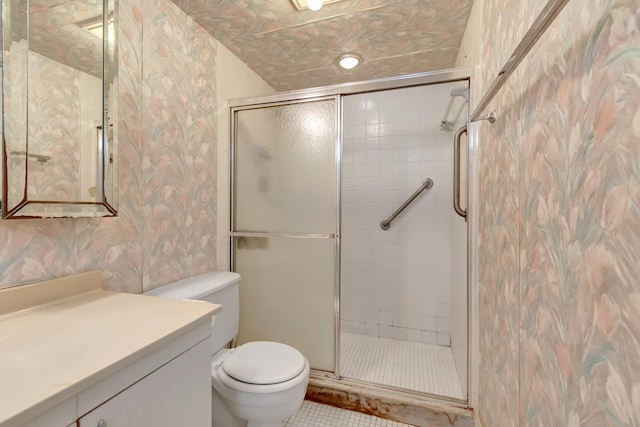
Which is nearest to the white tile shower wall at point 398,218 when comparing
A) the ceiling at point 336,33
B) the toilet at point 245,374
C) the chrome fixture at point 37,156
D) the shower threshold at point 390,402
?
the ceiling at point 336,33

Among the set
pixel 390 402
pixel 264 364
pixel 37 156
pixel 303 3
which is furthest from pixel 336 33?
pixel 390 402

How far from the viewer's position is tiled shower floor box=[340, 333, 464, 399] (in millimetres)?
1683

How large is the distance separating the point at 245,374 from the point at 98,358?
28.1 inches

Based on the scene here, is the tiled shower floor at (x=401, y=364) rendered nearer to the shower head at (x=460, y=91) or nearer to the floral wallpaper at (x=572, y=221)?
Result: the floral wallpaper at (x=572, y=221)

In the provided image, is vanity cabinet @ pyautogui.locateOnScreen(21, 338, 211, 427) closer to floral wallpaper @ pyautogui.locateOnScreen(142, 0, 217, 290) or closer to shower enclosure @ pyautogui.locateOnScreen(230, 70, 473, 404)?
floral wallpaper @ pyautogui.locateOnScreen(142, 0, 217, 290)

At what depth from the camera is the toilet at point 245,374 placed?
116 centimetres

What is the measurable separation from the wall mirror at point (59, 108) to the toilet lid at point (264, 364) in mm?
838

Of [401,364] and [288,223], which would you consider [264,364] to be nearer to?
[288,223]

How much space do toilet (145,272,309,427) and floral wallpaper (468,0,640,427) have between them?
2.61 ft

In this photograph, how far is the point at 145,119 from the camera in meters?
1.35

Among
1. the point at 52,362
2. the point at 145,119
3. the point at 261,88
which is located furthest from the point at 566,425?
the point at 261,88

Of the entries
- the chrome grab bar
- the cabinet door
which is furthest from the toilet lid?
the chrome grab bar

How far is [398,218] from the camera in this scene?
2377mm

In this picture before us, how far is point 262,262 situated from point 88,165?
1057 millimetres
